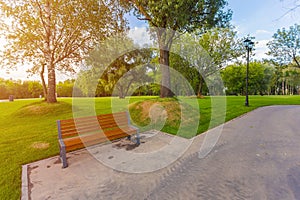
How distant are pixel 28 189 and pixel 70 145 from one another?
912 mm

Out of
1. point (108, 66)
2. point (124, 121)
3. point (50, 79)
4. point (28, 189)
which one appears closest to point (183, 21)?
point (124, 121)

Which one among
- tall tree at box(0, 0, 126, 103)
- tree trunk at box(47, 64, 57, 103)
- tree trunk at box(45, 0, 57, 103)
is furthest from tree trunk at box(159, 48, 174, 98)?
tree trunk at box(47, 64, 57, 103)

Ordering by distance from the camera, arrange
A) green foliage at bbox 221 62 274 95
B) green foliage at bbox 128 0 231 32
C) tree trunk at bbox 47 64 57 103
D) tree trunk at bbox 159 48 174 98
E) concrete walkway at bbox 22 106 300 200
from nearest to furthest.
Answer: concrete walkway at bbox 22 106 300 200
green foliage at bbox 128 0 231 32
tree trunk at bbox 159 48 174 98
tree trunk at bbox 47 64 57 103
green foliage at bbox 221 62 274 95

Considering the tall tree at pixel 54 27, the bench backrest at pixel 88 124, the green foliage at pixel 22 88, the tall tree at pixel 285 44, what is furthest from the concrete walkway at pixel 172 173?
the green foliage at pixel 22 88

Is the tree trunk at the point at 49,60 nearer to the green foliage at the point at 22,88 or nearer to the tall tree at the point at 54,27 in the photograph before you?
the tall tree at the point at 54,27

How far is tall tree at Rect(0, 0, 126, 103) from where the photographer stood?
8.56 m

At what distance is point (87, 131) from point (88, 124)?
0.61 feet

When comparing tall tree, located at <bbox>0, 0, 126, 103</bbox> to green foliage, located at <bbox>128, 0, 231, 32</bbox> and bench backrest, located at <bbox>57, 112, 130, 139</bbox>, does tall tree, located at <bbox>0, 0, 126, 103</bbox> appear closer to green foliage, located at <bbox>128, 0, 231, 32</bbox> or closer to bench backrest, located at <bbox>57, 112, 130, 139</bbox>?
green foliage, located at <bbox>128, 0, 231, 32</bbox>

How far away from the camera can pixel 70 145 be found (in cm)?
301

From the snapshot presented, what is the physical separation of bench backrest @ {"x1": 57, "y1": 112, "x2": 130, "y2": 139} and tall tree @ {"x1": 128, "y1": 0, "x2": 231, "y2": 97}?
441cm

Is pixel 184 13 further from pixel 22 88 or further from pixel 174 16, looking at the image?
pixel 22 88

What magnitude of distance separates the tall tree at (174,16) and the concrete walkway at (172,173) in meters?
5.06

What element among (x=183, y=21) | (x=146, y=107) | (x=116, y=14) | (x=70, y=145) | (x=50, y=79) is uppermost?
(x=116, y=14)

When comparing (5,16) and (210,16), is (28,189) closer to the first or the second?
(210,16)
